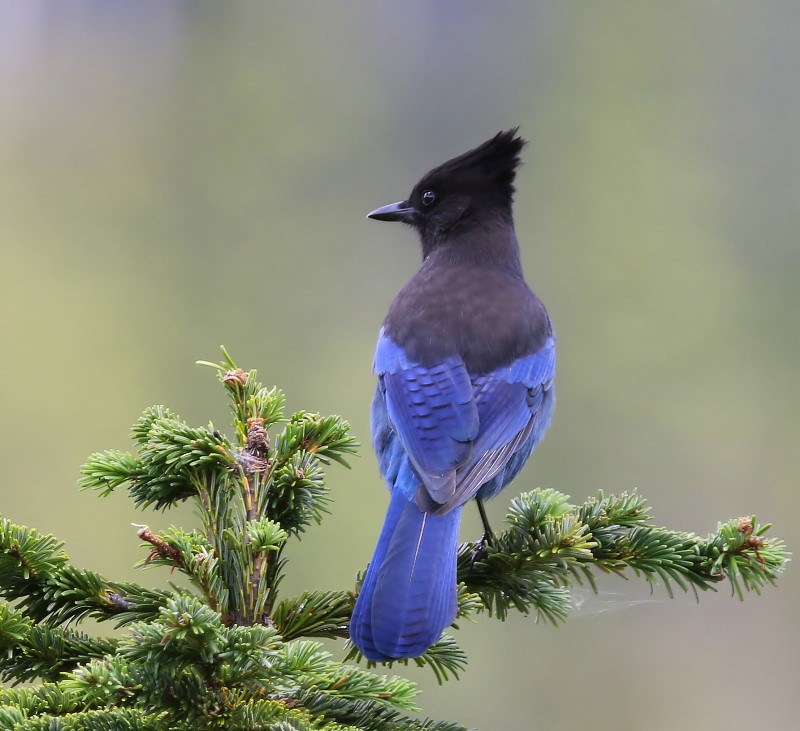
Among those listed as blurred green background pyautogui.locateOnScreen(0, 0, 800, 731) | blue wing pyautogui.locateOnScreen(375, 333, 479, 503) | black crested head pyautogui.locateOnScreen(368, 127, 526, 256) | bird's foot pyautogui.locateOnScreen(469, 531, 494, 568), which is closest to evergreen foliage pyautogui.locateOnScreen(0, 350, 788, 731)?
bird's foot pyautogui.locateOnScreen(469, 531, 494, 568)

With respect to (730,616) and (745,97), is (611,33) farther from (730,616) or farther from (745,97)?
(730,616)

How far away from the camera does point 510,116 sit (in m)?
9.58

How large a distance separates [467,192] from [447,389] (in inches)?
37.4

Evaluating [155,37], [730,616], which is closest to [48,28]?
[155,37]

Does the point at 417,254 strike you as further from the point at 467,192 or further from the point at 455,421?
the point at 455,421

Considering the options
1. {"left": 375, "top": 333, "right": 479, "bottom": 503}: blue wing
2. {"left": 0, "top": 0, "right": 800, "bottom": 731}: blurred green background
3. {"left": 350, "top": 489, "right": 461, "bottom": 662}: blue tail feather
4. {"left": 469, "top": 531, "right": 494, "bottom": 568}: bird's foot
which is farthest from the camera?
{"left": 0, "top": 0, "right": 800, "bottom": 731}: blurred green background

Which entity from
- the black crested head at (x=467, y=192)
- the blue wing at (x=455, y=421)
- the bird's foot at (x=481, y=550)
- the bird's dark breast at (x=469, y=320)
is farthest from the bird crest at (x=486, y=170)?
the bird's foot at (x=481, y=550)

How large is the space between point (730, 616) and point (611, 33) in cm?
592

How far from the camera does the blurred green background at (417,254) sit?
5961mm

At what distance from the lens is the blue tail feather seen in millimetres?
1521

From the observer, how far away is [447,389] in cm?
234

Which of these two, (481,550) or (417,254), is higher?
(417,254)

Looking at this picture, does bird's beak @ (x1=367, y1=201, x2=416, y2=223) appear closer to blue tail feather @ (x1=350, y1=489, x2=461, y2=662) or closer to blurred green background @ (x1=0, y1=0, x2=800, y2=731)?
blue tail feather @ (x1=350, y1=489, x2=461, y2=662)

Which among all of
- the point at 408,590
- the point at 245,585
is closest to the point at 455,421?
the point at 408,590
